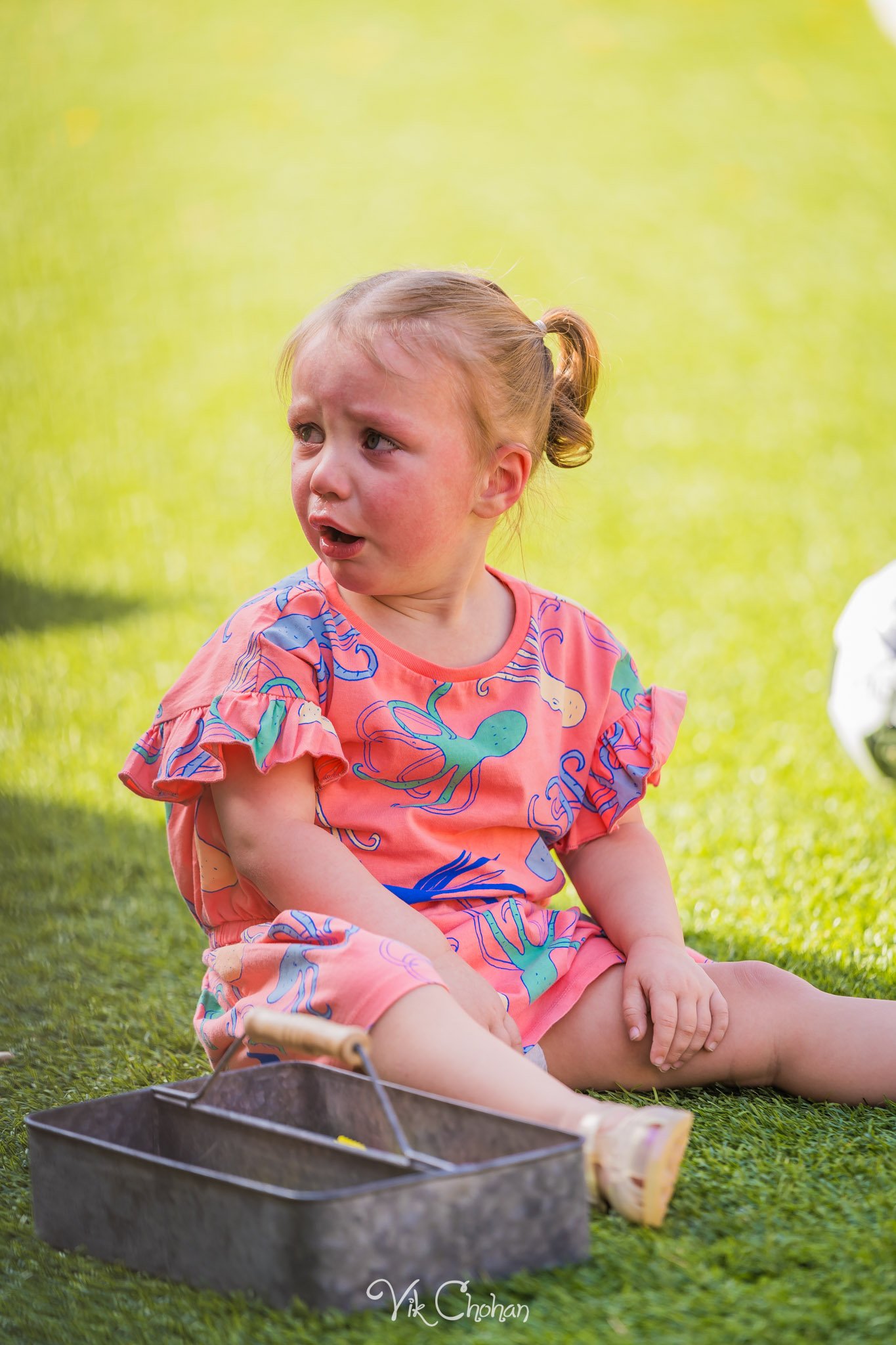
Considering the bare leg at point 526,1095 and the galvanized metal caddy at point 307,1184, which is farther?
the bare leg at point 526,1095

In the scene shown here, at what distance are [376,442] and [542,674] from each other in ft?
1.28

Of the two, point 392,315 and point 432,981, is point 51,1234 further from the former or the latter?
point 392,315

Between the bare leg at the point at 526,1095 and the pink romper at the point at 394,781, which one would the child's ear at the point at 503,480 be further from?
the bare leg at the point at 526,1095

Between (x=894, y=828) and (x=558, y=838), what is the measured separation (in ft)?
4.20

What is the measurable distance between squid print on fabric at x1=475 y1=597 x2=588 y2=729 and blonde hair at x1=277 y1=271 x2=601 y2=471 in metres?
0.23

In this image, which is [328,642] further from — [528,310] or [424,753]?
[528,310]

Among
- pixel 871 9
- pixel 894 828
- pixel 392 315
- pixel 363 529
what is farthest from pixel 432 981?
pixel 871 9

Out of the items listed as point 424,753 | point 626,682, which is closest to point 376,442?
point 424,753

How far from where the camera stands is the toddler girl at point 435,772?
1633 millimetres

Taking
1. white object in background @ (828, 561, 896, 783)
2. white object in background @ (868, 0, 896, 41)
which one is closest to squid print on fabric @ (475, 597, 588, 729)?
white object in background @ (828, 561, 896, 783)

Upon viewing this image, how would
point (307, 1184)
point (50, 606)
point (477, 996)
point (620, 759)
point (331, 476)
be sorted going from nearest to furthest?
point (307, 1184) → point (477, 996) → point (331, 476) → point (620, 759) → point (50, 606)

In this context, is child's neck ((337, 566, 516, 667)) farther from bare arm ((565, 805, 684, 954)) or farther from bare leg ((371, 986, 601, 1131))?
bare leg ((371, 986, 601, 1131))

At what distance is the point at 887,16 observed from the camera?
10.4 m
